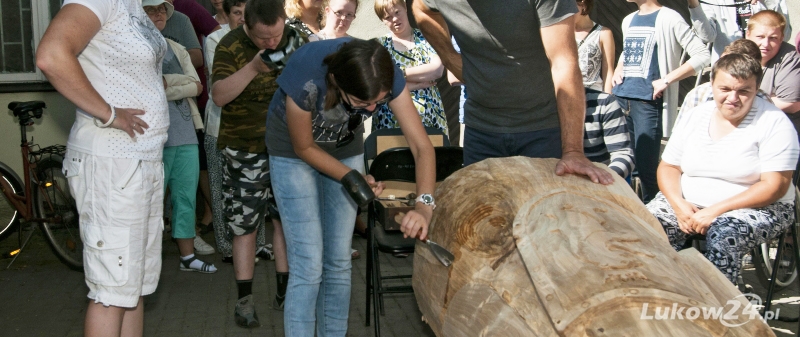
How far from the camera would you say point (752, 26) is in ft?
18.6

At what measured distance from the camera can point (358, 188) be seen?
9.78ft

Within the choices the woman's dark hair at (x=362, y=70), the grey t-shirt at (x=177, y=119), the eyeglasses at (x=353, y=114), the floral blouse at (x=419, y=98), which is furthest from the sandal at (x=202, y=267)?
the woman's dark hair at (x=362, y=70)

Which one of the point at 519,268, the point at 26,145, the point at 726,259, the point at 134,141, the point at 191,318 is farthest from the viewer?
the point at 26,145

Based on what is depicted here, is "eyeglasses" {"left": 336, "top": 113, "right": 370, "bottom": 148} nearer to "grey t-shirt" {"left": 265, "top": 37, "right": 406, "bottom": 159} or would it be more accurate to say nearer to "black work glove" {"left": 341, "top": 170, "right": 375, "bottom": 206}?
"grey t-shirt" {"left": 265, "top": 37, "right": 406, "bottom": 159}

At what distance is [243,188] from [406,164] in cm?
92

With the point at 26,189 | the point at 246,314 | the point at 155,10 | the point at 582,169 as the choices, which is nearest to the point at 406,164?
the point at 246,314

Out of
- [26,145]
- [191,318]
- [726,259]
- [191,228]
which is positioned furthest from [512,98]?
[26,145]

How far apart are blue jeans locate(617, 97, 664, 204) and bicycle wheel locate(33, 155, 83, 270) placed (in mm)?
4077

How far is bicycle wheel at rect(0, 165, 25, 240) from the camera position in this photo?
6031 mm

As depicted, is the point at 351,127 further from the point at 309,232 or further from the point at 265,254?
the point at 265,254

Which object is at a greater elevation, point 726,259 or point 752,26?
point 752,26

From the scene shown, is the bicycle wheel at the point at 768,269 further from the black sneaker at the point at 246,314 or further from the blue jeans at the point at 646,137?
the black sneaker at the point at 246,314

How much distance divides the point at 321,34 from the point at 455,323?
126 inches

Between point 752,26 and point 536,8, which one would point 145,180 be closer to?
point 536,8
